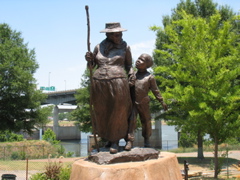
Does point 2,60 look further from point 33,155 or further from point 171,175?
point 171,175

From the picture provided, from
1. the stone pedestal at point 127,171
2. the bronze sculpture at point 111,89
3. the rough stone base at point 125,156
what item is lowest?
the stone pedestal at point 127,171

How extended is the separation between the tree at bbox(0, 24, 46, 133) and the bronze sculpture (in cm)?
1464

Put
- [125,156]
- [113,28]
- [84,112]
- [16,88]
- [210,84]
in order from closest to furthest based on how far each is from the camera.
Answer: [125,156]
[113,28]
[210,84]
[16,88]
[84,112]

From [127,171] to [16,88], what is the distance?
16330 millimetres

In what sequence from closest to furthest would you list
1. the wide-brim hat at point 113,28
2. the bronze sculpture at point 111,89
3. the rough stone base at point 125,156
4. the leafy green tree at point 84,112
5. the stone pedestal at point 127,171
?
the stone pedestal at point 127,171 < the rough stone base at point 125,156 < the bronze sculpture at point 111,89 < the wide-brim hat at point 113,28 < the leafy green tree at point 84,112

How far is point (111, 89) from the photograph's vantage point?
19.0 feet

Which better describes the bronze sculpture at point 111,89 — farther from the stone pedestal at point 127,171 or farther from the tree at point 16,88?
the tree at point 16,88

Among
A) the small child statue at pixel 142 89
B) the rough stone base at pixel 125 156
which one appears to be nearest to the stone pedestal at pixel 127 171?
the rough stone base at pixel 125 156

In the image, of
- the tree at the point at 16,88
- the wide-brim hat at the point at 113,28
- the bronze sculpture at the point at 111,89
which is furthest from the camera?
the tree at the point at 16,88

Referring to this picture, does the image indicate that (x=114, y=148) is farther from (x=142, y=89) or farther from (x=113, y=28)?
(x=113, y=28)

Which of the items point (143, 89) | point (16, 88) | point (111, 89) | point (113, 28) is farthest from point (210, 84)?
point (16, 88)

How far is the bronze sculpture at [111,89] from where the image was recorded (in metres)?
5.81

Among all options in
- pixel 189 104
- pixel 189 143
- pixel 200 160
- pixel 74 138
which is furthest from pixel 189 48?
pixel 74 138

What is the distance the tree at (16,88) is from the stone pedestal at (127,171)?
1524 cm
